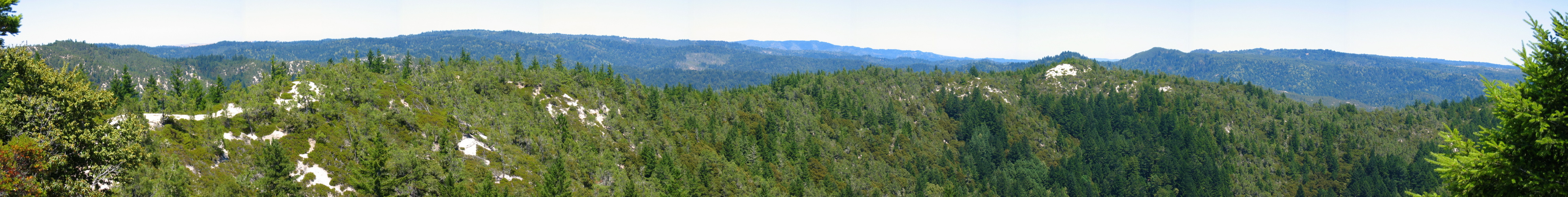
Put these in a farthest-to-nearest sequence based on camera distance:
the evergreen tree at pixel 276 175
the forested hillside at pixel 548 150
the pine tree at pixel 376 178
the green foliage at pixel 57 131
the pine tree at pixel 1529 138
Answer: the forested hillside at pixel 548 150, the pine tree at pixel 376 178, the evergreen tree at pixel 276 175, the green foliage at pixel 57 131, the pine tree at pixel 1529 138

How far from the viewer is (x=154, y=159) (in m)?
46.9

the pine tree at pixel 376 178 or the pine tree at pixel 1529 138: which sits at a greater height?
the pine tree at pixel 1529 138

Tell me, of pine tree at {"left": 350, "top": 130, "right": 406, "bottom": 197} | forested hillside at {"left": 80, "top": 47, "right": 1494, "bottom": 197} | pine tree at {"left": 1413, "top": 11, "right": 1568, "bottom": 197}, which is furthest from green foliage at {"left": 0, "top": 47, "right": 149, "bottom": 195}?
pine tree at {"left": 1413, "top": 11, "right": 1568, "bottom": 197}

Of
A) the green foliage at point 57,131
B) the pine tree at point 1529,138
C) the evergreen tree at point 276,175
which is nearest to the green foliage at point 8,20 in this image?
the green foliage at point 57,131

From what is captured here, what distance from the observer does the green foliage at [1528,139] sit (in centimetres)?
1805

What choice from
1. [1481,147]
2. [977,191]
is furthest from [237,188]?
[977,191]

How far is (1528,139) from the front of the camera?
18922mm

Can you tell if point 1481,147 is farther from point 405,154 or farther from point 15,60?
point 405,154

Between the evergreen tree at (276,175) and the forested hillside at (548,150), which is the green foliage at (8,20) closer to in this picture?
the forested hillside at (548,150)

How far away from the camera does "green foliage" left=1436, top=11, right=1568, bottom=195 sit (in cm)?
1805

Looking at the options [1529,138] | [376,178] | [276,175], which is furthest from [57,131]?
[1529,138]

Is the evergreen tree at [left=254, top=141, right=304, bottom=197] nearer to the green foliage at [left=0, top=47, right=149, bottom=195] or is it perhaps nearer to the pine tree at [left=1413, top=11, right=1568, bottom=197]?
the green foliage at [left=0, top=47, right=149, bottom=195]

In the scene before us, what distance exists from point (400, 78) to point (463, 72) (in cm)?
1922

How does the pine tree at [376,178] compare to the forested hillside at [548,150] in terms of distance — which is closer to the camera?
the pine tree at [376,178]
